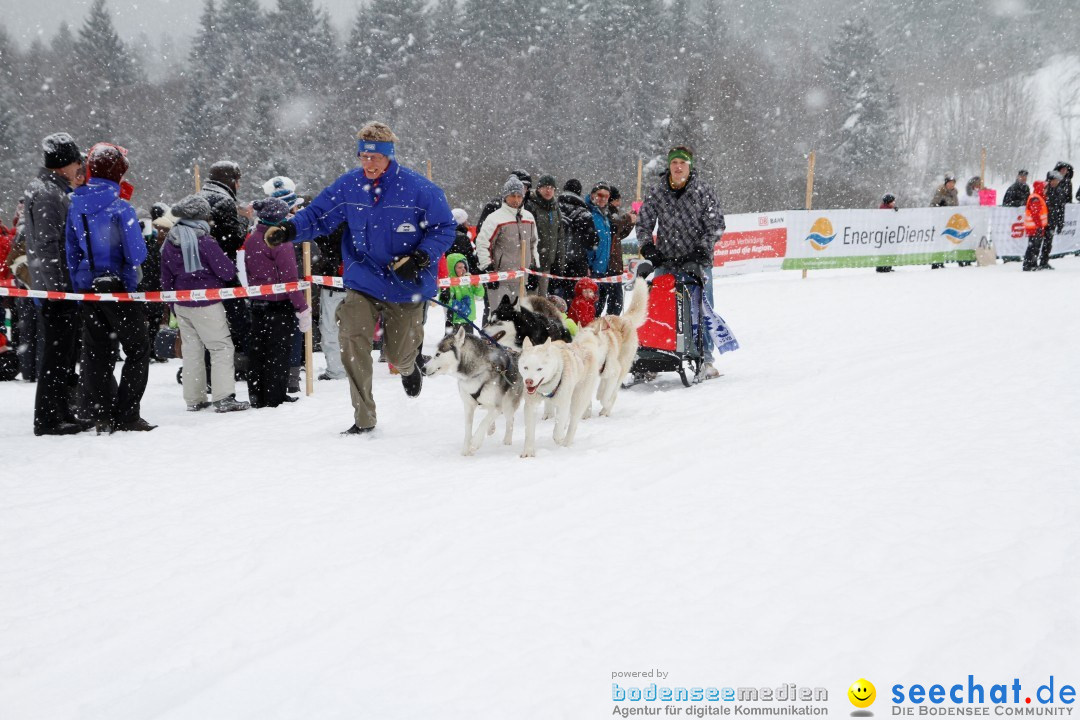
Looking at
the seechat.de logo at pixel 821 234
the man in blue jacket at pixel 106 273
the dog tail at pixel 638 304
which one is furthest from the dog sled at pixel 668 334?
the seechat.de logo at pixel 821 234

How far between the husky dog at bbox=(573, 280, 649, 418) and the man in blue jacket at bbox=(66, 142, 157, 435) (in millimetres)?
2893

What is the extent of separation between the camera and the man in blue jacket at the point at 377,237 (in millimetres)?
4918

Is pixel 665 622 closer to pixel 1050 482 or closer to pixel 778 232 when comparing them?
pixel 1050 482

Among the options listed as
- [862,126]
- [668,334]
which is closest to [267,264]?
[668,334]

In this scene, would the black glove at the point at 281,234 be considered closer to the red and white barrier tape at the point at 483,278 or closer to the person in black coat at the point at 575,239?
the red and white barrier tape at the point at 483,278

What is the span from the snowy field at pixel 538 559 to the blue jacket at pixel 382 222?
1003 mm

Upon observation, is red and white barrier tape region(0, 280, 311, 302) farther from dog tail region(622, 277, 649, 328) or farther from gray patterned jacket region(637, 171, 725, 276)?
Answer: gray patterned jacket region(637, 171, 725, 276)

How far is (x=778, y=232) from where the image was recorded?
1553cm

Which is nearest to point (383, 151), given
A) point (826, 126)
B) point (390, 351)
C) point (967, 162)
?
point (390, 351)

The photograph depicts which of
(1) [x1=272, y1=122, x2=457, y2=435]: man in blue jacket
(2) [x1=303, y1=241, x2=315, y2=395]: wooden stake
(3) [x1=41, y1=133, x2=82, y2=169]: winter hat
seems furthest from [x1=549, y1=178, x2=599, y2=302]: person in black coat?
(3) [x1=41, y1=133, x2=82, y2=169]: winter hat

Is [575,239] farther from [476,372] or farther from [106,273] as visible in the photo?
[106,273]

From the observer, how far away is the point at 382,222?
4.94 metres

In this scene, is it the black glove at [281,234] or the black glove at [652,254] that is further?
the black glove at [652,254]

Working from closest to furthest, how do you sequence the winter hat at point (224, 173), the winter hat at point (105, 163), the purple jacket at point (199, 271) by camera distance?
the winter hat at point (105, 163) → the purple jacket at point (199, 271) → the winter hat at point (224, 173)
